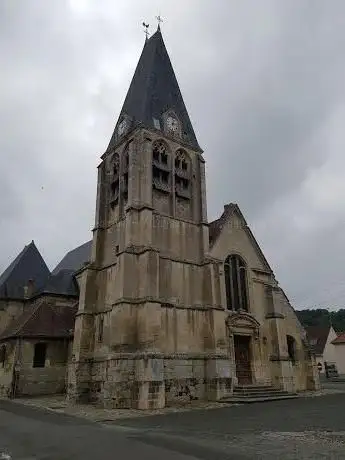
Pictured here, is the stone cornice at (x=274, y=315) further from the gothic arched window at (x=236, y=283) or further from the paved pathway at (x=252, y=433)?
the paved pathway at (x=252, y=433)

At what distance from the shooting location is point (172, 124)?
2644 centimetres

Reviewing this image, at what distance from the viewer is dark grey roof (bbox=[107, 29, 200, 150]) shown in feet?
85.0

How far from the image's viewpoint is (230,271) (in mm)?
24578

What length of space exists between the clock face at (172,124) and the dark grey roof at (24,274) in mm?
17352

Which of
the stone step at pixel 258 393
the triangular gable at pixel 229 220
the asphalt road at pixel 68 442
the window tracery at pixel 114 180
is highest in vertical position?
the window tracery at pixel 114 180

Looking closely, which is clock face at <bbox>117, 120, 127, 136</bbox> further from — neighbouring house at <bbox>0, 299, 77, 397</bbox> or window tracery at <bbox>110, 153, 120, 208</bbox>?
neighbouring house at <bbox>0, 299, 77, 397</bbox>

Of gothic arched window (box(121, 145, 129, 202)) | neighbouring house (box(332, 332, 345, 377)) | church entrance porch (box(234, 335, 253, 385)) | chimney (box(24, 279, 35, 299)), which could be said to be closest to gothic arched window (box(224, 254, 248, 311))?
church entrance porch (box(234, 335, 253, 385))

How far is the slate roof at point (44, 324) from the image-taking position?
25484 mm

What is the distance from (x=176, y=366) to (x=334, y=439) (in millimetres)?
11592

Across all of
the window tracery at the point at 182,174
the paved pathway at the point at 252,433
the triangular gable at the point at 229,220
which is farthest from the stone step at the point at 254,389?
the window tracery at the point at 182,174

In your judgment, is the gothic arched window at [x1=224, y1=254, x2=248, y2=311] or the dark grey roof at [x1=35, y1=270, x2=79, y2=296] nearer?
the gothic arched window at [x1=224, y1=254, x2=248, y2=311]

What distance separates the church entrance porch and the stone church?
72mm

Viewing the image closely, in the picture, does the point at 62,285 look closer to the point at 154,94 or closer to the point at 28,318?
the point at 28,318

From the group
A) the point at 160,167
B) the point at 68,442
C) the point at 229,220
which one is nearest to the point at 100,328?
the point at 160,167
